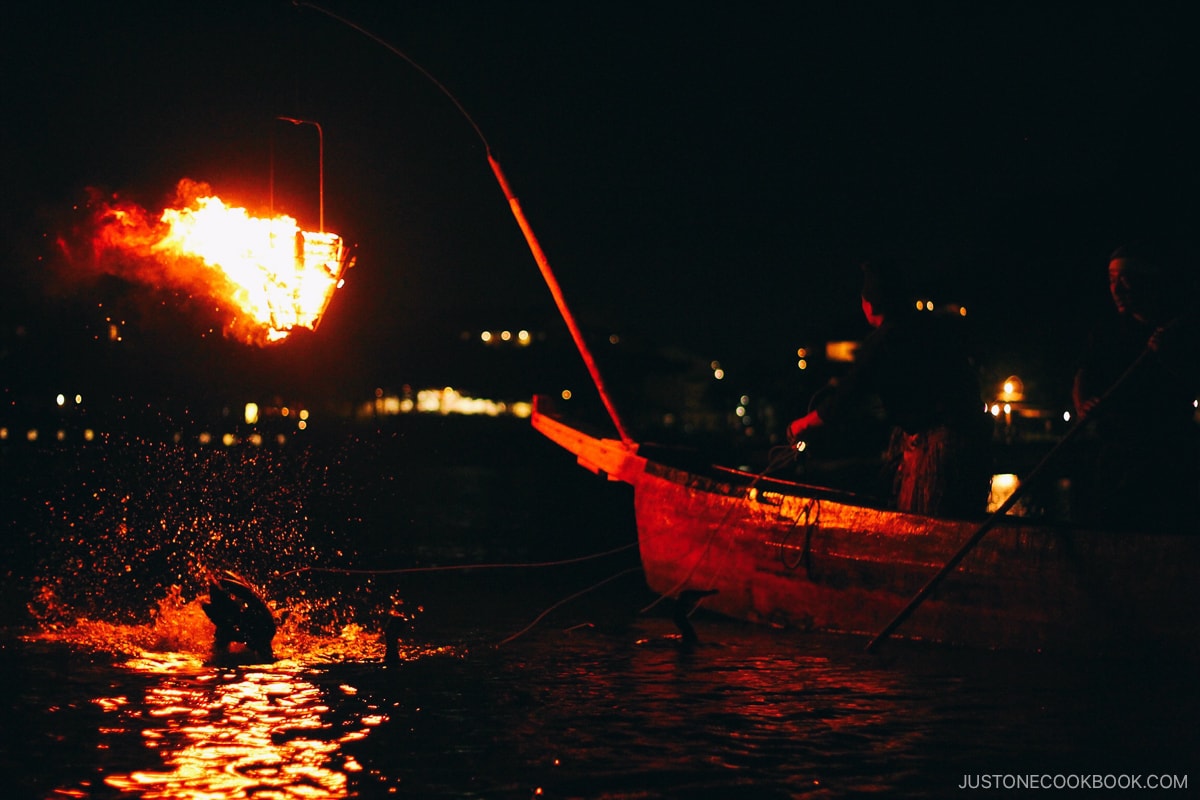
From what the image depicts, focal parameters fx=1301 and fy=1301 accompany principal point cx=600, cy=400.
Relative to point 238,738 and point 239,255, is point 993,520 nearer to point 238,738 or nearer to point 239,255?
point 238,738

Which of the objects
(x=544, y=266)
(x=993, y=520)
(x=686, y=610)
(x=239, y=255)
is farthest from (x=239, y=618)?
(x=993, y=520)

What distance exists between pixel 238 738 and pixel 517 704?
1770 millimetres

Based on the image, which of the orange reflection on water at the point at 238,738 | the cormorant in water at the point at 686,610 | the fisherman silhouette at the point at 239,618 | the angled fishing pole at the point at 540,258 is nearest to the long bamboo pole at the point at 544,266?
the angled fishing pole at the point at 540,258

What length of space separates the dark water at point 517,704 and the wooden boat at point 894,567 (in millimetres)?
204

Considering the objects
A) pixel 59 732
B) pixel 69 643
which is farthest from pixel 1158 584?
pixel 69 643

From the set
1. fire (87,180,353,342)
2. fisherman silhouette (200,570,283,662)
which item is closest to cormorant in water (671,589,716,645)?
fisherman silhouette (200,570,283,662)

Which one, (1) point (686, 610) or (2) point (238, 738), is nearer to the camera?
(2) point (238, 738)

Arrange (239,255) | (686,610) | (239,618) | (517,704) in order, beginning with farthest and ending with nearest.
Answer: (239,255) → (686,610) → (239,618) → (517,704)

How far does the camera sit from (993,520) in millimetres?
8664

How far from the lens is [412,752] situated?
6832 mm

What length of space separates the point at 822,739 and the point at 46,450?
168 feet

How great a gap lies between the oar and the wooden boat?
0.31ft

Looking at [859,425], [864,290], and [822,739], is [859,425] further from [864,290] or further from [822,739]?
[822,739]

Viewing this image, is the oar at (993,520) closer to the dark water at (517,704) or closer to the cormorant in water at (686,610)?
the dark water at (517,704)
